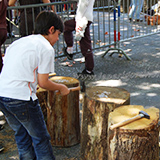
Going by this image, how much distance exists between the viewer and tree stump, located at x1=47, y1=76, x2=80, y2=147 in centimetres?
339

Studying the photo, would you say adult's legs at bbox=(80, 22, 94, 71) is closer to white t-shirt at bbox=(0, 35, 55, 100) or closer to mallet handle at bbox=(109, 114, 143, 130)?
white t-shirt at bbox=(0, 35, 55, 100)

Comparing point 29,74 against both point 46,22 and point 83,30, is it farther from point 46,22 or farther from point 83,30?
point 83,30

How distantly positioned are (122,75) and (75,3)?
182 centimetres

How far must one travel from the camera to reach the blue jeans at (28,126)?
2.56 meters

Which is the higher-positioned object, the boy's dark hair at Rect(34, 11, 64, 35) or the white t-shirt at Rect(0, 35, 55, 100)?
the boy's dark hair at Rect(34, 11, 64, 35)

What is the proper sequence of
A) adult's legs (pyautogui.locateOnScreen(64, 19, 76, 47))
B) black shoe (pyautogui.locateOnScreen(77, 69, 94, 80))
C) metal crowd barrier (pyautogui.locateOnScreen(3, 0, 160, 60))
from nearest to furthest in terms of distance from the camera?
adult's legs (pyautogui.locateOnScreen(64, 19, 76, 47)) → black shoe (pyautogui.locateOnScreen(77, 69, 94, 80)) → metal crowd barrier (pyautogui.locateOnScreen(3, 0, 160, 60))

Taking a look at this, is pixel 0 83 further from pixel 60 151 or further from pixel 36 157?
pixel 60 151

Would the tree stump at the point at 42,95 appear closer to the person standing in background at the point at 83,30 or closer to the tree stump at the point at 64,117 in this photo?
the tree stump at the point at 64,117

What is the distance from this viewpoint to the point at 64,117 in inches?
135

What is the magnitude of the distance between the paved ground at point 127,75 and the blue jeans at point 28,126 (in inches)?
18.2

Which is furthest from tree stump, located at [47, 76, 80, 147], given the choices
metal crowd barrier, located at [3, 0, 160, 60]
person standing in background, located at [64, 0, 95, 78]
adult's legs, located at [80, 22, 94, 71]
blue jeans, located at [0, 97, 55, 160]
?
metal crowd barrier, located at [3, 0, 160, 60]

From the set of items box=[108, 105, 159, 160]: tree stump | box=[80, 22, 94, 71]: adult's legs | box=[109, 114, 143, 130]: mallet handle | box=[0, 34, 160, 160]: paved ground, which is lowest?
box=[0, 34, 160, 160]: paved ground

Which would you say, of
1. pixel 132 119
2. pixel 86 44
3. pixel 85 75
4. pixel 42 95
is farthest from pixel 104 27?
pixel 132 119

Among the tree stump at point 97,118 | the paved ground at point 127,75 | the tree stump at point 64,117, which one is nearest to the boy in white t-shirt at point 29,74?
the tree stump at point 97,118
